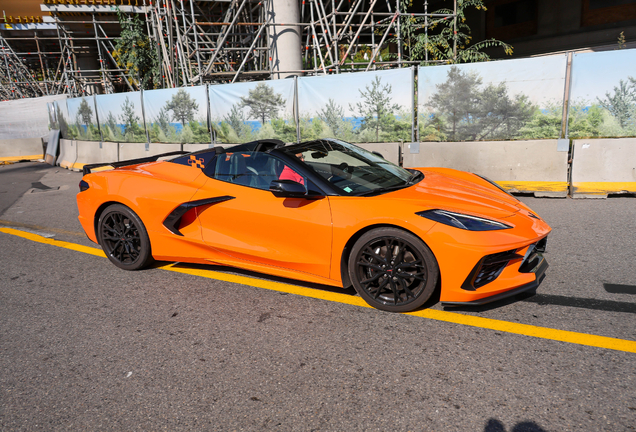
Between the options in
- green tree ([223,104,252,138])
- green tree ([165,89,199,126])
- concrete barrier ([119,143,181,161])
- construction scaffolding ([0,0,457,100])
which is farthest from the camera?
construction scaffolding ([0,0,457,100])

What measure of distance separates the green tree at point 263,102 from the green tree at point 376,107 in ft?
6.56

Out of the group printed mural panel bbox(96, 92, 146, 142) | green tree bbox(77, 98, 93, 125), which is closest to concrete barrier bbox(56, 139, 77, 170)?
green tree bbox(77, 98, 93, 125)

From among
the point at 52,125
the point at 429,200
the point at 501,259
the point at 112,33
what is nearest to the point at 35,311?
the point at 429,200

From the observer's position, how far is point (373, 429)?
236 centimetres

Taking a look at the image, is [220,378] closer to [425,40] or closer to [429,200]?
[429,200]

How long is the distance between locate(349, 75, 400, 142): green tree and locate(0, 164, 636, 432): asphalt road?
514 cm

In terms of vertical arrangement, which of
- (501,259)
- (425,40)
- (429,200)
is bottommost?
(501,259)

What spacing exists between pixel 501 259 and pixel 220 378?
6.65 ft

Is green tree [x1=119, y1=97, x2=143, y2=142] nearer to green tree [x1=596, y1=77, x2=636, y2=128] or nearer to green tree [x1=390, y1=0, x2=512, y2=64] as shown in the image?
green tree [x1=390, y1=0, x2=512, y2=64]

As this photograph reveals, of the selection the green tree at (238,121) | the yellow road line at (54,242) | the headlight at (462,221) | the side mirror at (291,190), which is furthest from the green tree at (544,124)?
the yellow road line at (54,242)

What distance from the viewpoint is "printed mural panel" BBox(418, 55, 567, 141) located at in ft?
25.8

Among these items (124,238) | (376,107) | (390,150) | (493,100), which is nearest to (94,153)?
(376,107)

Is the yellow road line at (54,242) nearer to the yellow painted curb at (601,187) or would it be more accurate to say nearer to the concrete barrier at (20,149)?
the yellow painted curb at (601,187)

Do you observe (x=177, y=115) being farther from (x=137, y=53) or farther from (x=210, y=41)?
(x=137, y=53)
